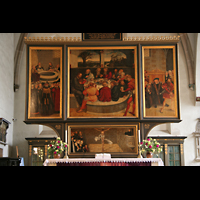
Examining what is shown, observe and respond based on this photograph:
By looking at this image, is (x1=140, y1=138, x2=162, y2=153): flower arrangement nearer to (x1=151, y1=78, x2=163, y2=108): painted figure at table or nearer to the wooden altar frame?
the wooden altar frame

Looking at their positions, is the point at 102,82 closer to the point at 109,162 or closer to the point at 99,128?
the point at 99,128

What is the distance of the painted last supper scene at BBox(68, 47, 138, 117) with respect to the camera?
11938mm

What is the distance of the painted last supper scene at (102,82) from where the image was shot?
11938 millimetres

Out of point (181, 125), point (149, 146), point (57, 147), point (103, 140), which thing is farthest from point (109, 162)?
point (181, 125)

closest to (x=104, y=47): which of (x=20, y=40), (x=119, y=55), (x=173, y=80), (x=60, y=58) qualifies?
(x=119, y=55)

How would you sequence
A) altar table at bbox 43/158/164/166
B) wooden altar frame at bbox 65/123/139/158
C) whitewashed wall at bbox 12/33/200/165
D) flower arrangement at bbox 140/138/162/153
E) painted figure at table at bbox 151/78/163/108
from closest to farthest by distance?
altar table at bbox 43/158/164/166 < flower arrangement at bbox 140/138/162/153 < wooden altar frame at bbox 65/123/139/158 < painted figure at table at bbox 151/78/163/108 < whitewashed wall at bbox 12/33/200/165

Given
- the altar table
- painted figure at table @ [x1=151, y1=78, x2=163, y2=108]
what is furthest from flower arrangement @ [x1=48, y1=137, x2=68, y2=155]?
painted figure at table @ [x1=151, y1=78, x2=163, y2=108]

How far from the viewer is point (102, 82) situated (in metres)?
12.1

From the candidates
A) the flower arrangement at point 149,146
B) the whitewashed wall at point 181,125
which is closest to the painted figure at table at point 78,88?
the flower arrangement at point 149,146

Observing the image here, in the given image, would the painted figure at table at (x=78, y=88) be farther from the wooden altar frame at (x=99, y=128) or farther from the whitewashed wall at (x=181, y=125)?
the whitewashed wall at (x=181, y=125)

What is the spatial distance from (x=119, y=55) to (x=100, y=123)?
9.23 ft

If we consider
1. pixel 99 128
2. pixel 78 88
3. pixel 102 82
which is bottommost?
pixel 99 128
